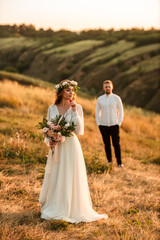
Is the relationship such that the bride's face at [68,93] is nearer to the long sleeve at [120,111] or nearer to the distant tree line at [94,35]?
the long sleeve at [120,111]

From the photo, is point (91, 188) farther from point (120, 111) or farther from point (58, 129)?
point (120, 111)

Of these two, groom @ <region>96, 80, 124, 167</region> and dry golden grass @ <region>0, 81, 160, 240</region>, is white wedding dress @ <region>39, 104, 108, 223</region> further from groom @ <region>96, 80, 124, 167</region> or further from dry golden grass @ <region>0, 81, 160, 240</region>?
groom @ <region>96, 80, 124, 167</region>

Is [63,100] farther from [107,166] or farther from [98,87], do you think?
[98,87]

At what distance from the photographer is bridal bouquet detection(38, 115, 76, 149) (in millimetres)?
4855

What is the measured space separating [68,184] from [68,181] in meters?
0.05

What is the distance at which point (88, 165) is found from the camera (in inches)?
324

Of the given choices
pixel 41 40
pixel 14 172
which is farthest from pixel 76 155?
pixel 41 40

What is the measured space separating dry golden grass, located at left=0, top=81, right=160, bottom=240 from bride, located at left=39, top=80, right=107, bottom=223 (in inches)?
7.8

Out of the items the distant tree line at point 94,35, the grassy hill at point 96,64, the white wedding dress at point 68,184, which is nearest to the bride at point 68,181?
the white wedding dress at point 68,184

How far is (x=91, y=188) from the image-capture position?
6.79 meters

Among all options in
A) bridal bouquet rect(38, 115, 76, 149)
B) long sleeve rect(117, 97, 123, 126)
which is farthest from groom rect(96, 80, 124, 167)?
bridal bouquet rect(38, 115, 76, 149)

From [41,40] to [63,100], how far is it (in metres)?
64.3

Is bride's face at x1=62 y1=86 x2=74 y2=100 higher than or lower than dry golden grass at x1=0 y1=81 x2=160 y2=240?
higher

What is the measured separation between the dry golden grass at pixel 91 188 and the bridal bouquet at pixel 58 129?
1.40 m
